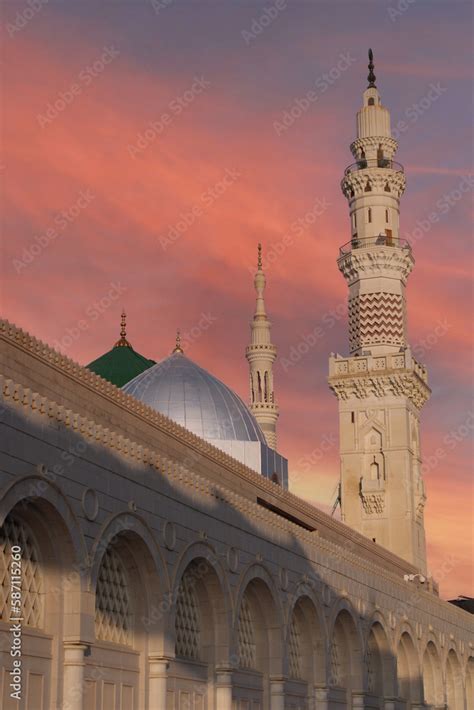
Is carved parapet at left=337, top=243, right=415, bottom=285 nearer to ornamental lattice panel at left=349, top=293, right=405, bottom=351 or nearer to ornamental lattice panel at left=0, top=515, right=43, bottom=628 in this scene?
ornamental lattice panel at left=349, top=293, right=405, bottom=351

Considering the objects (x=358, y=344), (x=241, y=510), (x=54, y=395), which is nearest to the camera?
(x=54, y=395)

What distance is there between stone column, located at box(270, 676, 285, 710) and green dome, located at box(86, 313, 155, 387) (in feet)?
109

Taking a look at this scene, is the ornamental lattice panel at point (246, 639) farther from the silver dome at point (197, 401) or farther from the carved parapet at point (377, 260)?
the carved parapet at point (377, 260)

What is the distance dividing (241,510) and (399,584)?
52.3 feet

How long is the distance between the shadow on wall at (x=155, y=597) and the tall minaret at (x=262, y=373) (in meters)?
27.7

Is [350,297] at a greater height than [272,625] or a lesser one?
greater

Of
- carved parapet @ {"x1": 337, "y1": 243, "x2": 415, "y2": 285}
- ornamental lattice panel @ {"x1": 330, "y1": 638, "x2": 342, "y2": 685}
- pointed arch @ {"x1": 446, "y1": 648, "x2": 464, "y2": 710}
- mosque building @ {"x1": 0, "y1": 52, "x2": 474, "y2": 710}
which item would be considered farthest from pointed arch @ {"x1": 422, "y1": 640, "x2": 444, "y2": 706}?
carved parapet @ {"x1": 337, "y1": 243, "x2": 415, "y2": 285}

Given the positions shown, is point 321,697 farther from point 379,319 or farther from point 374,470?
point 379,319

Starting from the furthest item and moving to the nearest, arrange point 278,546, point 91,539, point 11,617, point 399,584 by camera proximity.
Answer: point 399,584 < point 278,546 < point 91,539 < point 11,617

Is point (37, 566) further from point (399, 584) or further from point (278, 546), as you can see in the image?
point (399, 584)

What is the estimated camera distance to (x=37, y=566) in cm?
2088

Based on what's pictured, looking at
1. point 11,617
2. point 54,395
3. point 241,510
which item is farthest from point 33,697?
point 241,510

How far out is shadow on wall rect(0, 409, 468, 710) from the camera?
20.5 metres

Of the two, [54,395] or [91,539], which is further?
[54,395]
